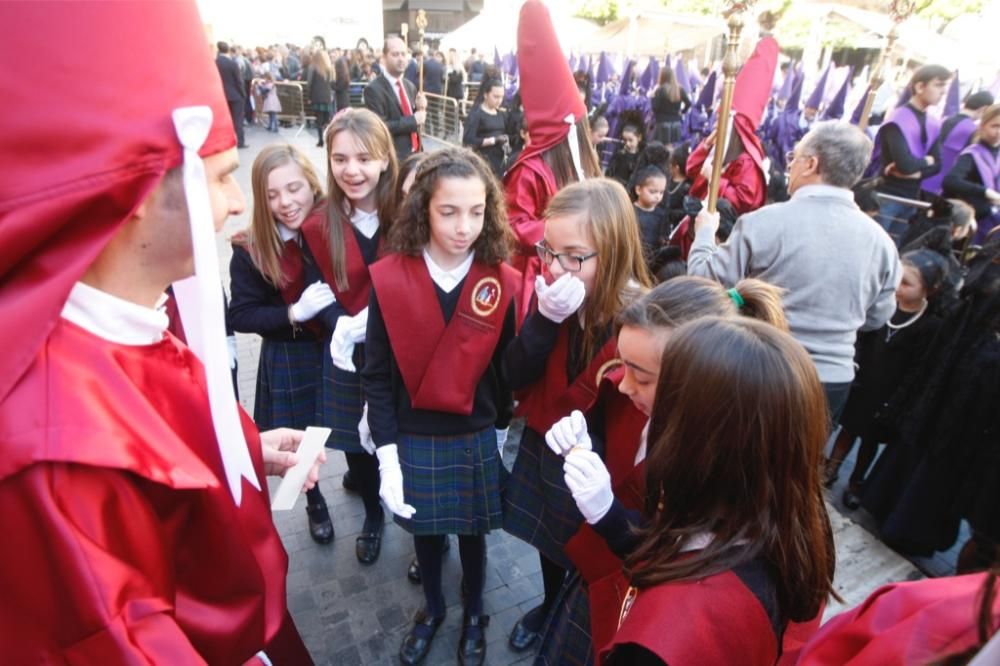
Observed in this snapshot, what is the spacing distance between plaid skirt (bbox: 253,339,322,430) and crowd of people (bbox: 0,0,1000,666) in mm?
15

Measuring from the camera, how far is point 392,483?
7.30 feet

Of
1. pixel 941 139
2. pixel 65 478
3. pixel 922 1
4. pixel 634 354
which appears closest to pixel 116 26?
pixel 65 478

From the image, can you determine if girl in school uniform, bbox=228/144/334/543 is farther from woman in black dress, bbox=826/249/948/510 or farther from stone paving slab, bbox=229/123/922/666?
woman in black dress, bbox=826/249/948/510

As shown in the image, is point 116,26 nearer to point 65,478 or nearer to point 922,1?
point 65,478

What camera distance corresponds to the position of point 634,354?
1.68 metres

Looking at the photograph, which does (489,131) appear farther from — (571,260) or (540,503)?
(540,503)

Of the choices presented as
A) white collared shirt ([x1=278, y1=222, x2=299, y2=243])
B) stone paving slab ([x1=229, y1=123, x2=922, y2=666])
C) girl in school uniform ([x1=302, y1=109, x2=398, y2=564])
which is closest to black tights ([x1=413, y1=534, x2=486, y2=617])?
stone paving slab ([x1=229, y1=123, x2=922, y2=666])

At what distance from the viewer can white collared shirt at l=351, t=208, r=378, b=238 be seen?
2807 millimetres

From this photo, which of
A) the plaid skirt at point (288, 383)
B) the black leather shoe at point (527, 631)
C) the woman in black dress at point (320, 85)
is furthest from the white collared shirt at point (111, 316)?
the woman in black dress at point (320, 85)

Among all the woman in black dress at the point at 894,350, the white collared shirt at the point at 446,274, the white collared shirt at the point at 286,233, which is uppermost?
the white collared shirt at the point at 446,274

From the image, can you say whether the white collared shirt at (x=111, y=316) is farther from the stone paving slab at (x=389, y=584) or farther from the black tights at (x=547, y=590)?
the stone paving slab at (x=389, y=584)

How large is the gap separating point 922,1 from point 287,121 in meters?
18.4

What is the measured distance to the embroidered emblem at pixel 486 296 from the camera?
2.22 metres

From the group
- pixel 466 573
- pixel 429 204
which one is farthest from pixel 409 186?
pixel 466 573
